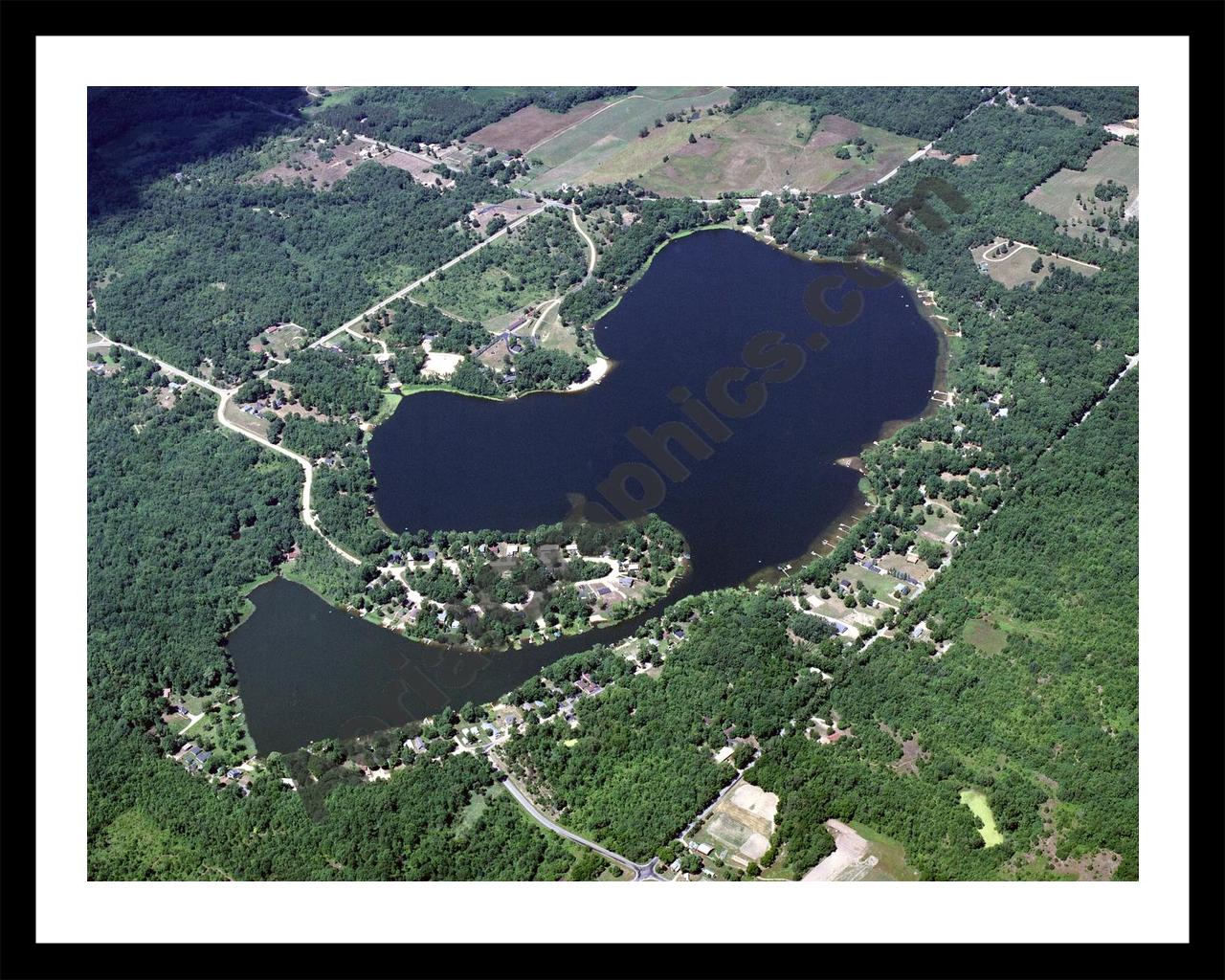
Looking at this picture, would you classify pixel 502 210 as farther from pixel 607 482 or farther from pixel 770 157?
pixel 607 482

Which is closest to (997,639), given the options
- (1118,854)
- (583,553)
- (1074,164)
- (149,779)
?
(1118,854)

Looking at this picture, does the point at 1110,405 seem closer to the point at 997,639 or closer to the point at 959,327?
the point at 959,327

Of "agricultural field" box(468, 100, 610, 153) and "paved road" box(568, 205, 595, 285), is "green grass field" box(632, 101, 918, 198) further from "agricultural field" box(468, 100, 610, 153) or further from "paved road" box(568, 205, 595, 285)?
"agricultural field" box(468, 100, 610, 153)

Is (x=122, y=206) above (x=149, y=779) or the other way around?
above

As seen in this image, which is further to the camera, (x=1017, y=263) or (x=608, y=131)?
(x=608, y=131)

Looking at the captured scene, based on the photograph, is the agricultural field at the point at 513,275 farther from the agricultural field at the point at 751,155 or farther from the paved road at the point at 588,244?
the agricultural field at the point at 751,155

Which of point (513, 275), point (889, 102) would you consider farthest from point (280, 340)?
point (889, 102)


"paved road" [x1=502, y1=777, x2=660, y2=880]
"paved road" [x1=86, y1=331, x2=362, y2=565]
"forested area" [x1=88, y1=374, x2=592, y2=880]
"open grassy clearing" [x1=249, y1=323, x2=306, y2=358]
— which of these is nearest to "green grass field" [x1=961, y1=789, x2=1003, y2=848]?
"paved road" [x1=502, y1=777, x2=660, y2=880]
